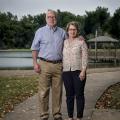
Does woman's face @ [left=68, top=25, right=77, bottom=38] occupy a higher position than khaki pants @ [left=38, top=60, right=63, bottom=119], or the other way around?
woman's face @ [left=68, top=25, right=77, bottom=38]

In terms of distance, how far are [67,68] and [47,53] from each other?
448 mm

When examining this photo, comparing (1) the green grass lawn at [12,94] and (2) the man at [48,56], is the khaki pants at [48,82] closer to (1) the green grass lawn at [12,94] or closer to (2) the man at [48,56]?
(2) the man at [48,56]

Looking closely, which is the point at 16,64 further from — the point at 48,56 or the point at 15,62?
the point at 48,56

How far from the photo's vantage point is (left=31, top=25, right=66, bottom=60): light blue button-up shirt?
25.8 feet

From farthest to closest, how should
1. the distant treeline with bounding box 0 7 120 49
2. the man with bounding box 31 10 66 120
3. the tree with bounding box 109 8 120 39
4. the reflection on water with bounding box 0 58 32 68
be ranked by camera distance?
the distant treeline with bounding box 0 7 120 49
the tree with bounding box 109 8 120 39
the reflection on water with bounding box 0 58 32 68
the man with bounding box 31 10 66 120

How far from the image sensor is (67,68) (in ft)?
25.7

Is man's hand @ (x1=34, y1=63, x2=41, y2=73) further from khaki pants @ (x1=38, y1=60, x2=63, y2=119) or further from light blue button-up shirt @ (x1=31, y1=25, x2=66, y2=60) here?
light blue button-up shirt @ (x1=31, y1=25, x2=66, y2=60)

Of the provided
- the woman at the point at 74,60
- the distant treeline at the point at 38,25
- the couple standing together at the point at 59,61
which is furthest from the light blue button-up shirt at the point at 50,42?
the distant treeline at the point at 38,25

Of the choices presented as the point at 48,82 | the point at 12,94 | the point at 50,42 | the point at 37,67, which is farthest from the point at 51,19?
the point at 12,94

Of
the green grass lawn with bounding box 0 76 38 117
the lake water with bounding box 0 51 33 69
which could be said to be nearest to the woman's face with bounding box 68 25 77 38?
the green grass lawn with bounding box 0 76 38 117

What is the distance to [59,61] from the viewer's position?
7.96 metres

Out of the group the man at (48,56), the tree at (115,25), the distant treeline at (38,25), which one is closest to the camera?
the man at (48,56)

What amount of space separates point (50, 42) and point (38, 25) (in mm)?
109639

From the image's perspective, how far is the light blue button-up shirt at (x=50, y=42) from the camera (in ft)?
25.8
